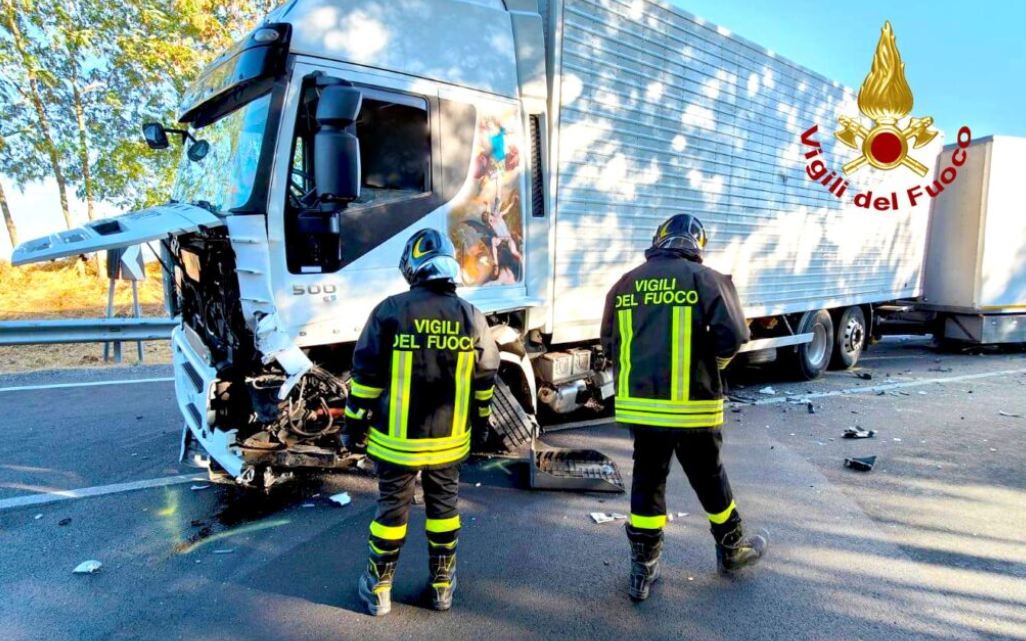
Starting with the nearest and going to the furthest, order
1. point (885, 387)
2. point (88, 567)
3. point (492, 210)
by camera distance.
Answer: point (88, 567) → point (492, 210) → point (885, 387)

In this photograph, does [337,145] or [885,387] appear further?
[885,387]

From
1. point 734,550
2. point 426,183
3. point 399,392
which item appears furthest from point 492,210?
point 734,550

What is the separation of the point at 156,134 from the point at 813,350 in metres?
7.81

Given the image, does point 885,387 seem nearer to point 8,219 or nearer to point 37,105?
point 37,105

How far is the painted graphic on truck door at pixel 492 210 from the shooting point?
398cm

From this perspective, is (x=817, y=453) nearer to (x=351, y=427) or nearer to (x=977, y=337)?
(x=351, y=427)

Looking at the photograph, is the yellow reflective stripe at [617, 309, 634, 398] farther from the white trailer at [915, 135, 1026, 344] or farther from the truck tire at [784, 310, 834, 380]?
the white trailer at [915, 135, 1026, 344]

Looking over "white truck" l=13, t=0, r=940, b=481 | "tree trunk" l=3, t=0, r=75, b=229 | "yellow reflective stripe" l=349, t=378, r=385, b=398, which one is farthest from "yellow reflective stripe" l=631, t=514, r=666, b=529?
"tree trunk" l=3, t=0, r=75, b=229

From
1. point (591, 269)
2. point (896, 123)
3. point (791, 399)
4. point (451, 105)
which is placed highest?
point (896, 123)

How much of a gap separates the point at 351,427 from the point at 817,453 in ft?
13.1

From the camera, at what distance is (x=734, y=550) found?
115 inches

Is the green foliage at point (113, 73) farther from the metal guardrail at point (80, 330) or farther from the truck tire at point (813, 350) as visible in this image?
the truck tire at point (813, 350)

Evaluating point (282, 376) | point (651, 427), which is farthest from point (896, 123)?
point (282, 376)

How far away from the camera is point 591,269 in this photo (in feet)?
16.0
